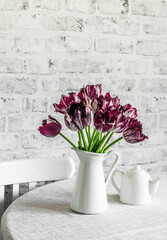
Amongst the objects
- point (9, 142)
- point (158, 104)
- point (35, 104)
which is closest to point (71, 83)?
point (35, 104)

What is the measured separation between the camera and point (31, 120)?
183 centimetres

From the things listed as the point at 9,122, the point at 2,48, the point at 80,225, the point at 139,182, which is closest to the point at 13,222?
the point at 80,225

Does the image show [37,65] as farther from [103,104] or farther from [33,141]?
[103,104]

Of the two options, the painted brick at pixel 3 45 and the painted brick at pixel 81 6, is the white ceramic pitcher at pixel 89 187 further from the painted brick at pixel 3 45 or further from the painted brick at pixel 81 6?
the painted brick at pixel 81 6

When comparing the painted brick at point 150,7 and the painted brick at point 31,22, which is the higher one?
the painted brick at point 150,7

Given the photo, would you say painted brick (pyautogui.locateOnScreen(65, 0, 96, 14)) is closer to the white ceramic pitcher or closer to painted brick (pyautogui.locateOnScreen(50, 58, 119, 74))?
painted brick (pyautogui.locateOnScreen(50, 58, 119, 74))

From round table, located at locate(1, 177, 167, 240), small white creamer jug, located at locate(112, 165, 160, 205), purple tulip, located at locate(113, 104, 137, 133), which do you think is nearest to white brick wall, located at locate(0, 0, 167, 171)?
round table, located at locate(1, 177, 167, 240)

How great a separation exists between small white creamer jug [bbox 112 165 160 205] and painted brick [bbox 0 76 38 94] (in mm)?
818

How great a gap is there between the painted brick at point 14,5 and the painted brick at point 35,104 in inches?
16.9

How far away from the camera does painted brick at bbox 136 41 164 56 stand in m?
2.04

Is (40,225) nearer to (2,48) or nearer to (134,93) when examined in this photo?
(2,48)

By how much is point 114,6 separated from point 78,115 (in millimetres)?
1130

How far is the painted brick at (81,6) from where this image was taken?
1839 mm

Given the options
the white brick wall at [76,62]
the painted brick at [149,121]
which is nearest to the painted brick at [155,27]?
the white brick wall at [76,62]
